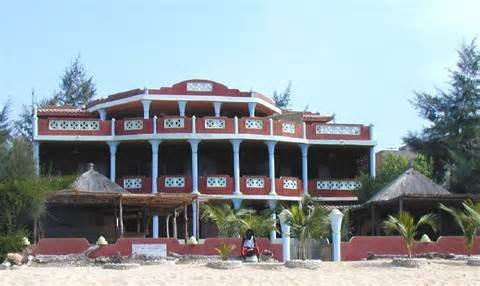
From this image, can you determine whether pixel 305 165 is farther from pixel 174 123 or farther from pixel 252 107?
pixel 174 123

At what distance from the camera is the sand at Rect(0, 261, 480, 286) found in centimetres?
2059

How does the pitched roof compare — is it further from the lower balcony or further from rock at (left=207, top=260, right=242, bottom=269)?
rock at (left=207, top=260, right=242, bottom=269)

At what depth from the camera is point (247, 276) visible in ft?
71.6

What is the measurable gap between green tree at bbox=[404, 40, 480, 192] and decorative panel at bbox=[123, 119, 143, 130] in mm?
15101

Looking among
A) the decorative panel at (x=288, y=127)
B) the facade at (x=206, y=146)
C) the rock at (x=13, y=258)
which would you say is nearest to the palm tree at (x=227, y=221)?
the facade at (x=206, y=146)

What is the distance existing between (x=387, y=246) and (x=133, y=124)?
13.6 metres

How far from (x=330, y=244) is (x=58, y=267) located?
9.72 meters

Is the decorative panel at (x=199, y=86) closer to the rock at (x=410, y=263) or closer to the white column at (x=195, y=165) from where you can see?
the white column at (x=195, y=165)

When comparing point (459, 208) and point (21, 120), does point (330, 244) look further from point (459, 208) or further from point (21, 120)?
point (21, 120)

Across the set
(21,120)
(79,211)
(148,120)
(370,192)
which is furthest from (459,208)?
(21,120)

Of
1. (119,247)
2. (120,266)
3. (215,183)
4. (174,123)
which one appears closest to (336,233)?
(119,247)

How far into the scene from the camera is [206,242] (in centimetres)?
2759

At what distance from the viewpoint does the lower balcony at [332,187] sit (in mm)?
39156

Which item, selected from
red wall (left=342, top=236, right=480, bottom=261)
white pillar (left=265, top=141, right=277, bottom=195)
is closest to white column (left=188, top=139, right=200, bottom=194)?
white pillar (left=265, top=141, right=277, bottom=195)
